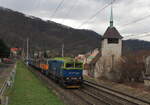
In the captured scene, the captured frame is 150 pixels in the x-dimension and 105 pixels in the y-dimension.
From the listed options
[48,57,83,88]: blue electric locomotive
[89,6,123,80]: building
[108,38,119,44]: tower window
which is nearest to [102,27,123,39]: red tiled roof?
[89,6,123,80]: building

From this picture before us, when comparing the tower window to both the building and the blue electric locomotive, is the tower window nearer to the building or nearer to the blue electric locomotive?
the building

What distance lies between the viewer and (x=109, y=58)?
43.6 metres

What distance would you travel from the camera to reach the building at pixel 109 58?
40375mm

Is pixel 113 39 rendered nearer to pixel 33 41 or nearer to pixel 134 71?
pixel 134 71

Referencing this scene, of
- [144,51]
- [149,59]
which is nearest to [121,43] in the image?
[144,51]

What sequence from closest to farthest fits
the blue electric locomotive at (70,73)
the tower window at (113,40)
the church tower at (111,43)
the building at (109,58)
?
the blue electric locomotive at (70,73) → the building at (109,58) → the church tower at (111,43) → the tower window at (113,40)

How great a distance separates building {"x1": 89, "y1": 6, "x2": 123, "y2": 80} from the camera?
40.4 metres

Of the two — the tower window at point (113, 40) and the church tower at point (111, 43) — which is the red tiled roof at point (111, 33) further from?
the tower window at point (113, 40)

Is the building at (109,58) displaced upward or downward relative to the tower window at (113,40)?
downward

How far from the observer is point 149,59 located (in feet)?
109

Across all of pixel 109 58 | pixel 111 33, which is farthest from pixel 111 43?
pixel 109 58

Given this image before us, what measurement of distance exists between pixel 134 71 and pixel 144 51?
5.43m

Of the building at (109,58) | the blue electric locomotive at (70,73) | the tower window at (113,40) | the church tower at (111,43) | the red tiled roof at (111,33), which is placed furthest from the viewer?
the tower window at (113,40)

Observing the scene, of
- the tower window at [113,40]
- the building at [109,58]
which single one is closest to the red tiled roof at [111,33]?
the building at [109,58]
